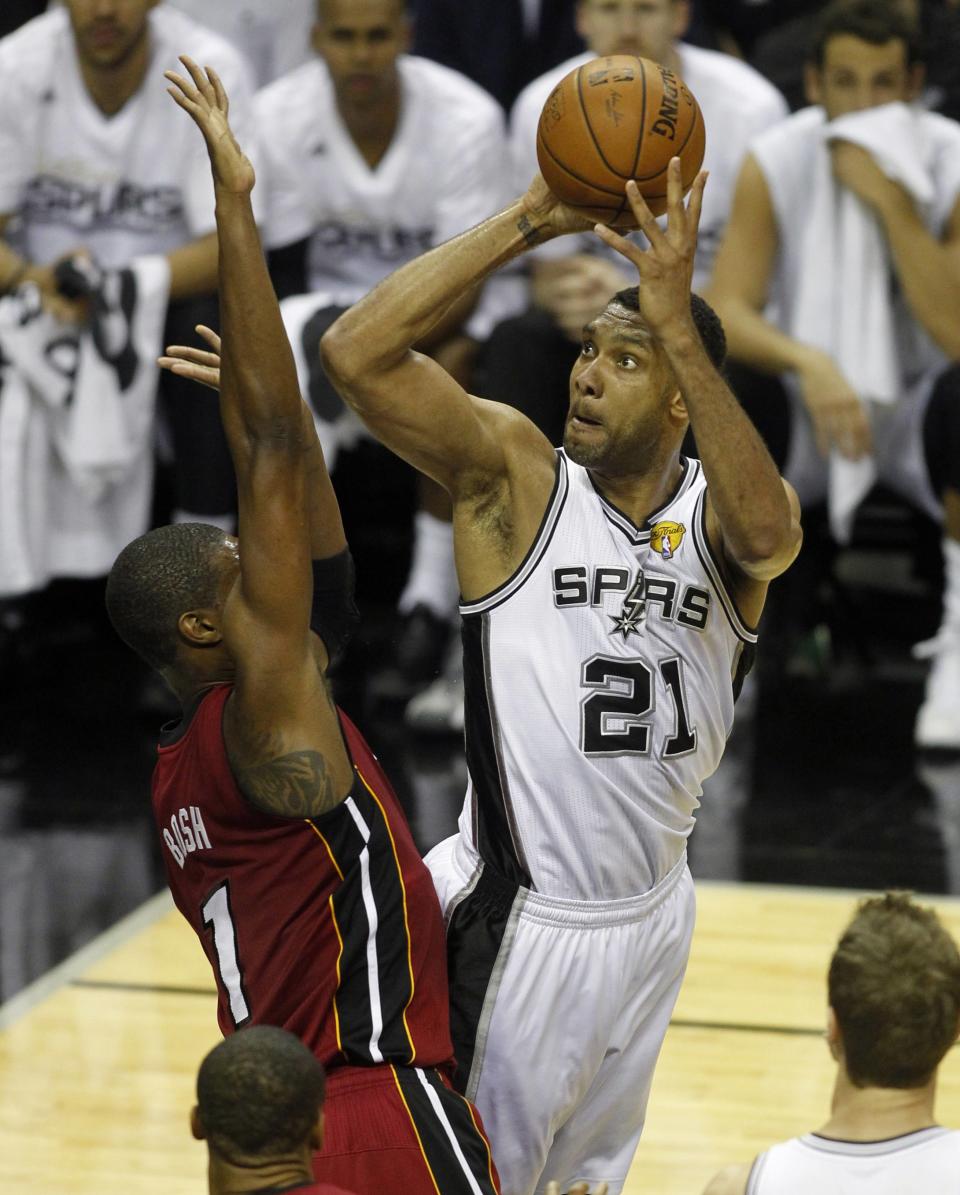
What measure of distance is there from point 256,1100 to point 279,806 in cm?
54

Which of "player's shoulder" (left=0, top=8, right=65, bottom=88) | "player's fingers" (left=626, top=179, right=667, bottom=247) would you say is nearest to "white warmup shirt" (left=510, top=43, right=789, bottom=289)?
"player's shoulder" (left=0, top=8, right=65, bottom=88)

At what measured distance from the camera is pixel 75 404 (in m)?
7.01

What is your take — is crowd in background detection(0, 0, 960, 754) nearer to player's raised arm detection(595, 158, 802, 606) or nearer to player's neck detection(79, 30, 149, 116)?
player's neck detection(79, 30, 149, 116)

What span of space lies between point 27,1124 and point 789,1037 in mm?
1786

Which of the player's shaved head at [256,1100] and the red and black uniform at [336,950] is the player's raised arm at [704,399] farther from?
the player's shaved head at [256,1100]

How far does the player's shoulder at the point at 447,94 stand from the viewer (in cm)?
736

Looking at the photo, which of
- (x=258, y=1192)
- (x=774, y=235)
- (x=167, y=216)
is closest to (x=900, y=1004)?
(x=258, y=1192)

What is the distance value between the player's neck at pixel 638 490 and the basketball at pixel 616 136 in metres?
0.43

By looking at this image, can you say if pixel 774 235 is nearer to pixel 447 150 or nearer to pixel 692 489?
pixel 447 150

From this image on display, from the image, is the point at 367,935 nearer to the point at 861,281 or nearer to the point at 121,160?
the point at 861,281

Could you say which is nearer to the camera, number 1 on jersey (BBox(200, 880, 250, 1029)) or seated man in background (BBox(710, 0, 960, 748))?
number 1 on jersey (BBox(200, 880, 250, 1029))

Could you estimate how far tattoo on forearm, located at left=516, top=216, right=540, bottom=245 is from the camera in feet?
10.9

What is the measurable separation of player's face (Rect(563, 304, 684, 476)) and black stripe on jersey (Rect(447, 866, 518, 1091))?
75 cm

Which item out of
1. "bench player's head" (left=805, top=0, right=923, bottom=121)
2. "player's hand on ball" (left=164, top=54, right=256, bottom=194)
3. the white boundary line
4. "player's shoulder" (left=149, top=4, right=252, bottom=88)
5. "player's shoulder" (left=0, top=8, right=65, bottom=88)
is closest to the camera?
"player's hand on ball" (left=164, top=54, right=256, bottom=194)
